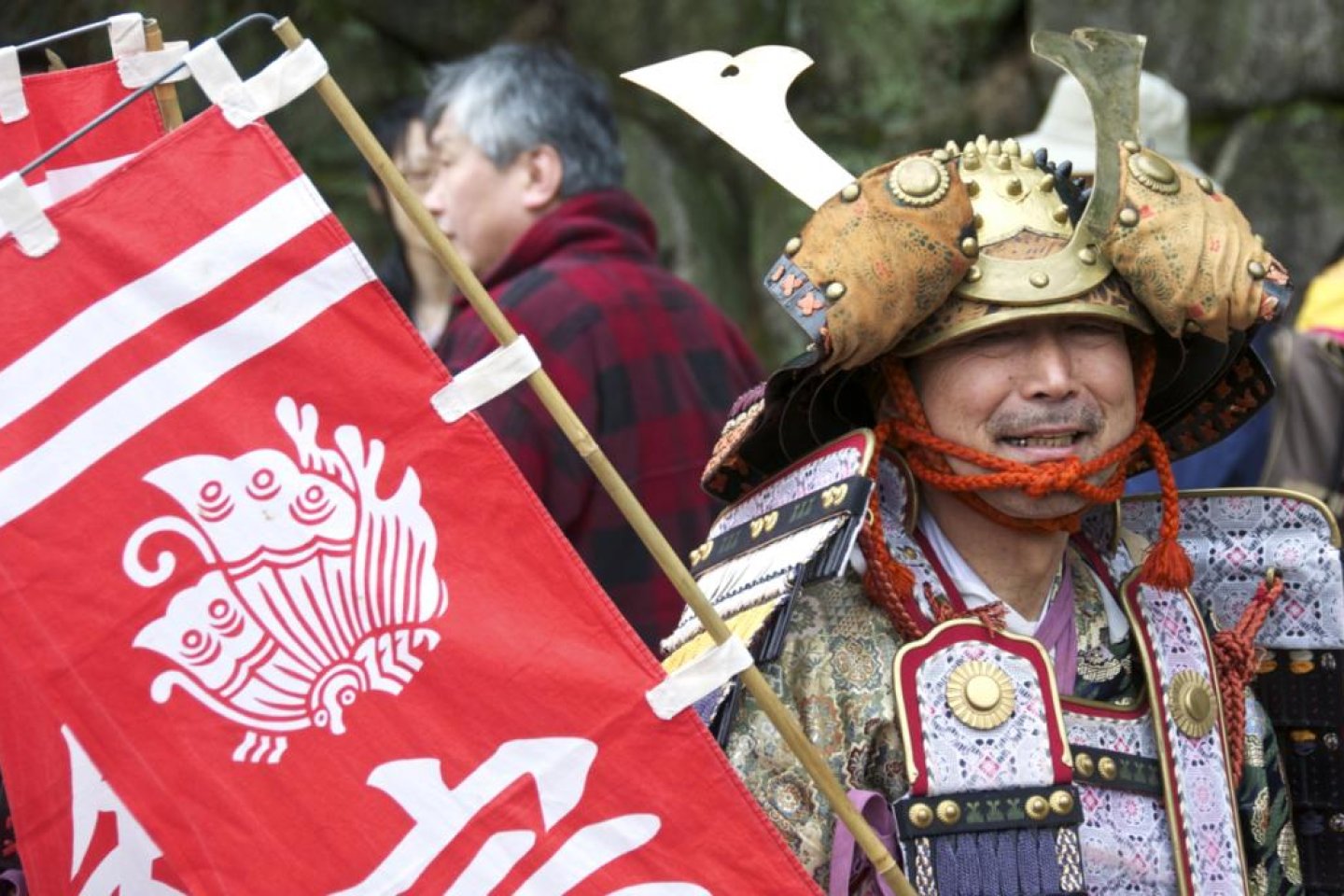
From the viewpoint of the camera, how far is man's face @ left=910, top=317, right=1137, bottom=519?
3002mm

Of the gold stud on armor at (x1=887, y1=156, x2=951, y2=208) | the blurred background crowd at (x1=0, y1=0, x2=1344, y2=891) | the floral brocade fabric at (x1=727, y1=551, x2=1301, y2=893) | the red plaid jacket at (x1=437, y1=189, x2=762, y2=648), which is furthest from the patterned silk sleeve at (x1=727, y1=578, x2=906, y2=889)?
the blurred background crowd at (x1=0, y1=0, x2=1344, y2=891)

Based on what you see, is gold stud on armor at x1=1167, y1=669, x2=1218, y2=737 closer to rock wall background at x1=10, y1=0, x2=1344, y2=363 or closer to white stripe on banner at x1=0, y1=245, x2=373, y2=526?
white stripe on banner at x1=0, y1=245, x2=373, y2=526

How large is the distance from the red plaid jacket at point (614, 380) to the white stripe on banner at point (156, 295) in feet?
5.49

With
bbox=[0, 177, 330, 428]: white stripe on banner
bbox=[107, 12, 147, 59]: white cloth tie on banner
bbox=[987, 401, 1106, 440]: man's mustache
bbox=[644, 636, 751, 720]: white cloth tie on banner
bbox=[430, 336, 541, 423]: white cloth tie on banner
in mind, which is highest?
bbox=[107, 12, 147, 59]: white cloth tie on banner

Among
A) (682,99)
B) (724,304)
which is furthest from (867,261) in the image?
(724,304)

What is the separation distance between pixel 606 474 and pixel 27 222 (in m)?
0.69

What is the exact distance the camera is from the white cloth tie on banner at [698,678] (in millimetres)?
2662

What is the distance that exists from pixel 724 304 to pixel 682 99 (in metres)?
4.55

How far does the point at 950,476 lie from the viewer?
3039mm

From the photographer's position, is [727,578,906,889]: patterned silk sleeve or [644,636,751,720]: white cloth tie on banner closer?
[644,636,751,720]: white cloth tie on banner

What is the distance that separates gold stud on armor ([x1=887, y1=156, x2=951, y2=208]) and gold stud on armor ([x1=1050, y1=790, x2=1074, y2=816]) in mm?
755

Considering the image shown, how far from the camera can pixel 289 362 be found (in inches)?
103

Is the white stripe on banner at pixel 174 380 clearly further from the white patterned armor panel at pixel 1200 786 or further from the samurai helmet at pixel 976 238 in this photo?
the white patterned armor panel at pixel 1200 786

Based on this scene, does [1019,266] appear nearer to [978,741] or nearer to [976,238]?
[976,238]
